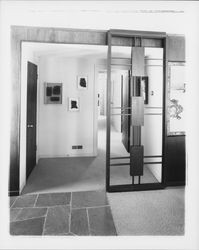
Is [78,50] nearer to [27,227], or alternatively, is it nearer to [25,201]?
[25,201]

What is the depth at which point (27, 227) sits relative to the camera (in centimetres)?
282

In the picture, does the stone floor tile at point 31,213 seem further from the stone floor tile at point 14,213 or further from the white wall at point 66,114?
the white wall at point 66,114

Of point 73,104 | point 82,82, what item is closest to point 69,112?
point 73,104

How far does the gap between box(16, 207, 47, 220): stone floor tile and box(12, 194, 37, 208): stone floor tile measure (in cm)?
14

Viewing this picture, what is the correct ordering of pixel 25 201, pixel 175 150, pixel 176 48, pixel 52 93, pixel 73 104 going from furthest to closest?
pixel 73 104 → pixel 52 93 → pixel 175 150 → pixel 176 48 → pixel 25 201

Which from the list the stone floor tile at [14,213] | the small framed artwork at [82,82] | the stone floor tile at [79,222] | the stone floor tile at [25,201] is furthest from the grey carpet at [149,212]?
the small framed artwork at [82,82]

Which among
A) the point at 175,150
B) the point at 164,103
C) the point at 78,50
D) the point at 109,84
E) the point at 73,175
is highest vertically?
the point at 78,50

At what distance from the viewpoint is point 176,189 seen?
4082 mm

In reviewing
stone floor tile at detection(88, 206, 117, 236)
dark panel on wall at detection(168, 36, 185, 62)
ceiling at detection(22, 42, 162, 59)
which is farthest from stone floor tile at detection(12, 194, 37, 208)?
dark panel on wall at detection(168, 36, 185, 62)

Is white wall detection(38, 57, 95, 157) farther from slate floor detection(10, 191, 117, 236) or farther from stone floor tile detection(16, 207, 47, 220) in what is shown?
stone floor tile detection(16, 207, 47, 220)

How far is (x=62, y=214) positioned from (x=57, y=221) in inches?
7.4

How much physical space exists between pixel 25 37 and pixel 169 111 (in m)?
2.73
